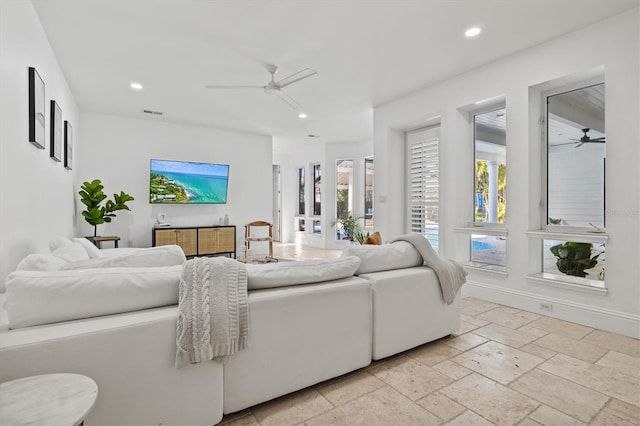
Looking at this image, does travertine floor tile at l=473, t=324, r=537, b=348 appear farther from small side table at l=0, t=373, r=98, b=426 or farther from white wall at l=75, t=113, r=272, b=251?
white wall at l=75, t=113, r=272, b=251

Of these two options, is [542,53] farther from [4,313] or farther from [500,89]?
[4,313]

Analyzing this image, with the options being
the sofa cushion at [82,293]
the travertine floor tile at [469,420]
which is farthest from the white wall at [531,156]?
the sofa cushion at [82,293]

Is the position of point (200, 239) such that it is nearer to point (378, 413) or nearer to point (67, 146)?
point (67, 146)

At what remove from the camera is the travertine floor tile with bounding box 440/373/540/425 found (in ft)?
5.36

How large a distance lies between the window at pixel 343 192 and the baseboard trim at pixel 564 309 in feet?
15.1

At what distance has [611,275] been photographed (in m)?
2.79

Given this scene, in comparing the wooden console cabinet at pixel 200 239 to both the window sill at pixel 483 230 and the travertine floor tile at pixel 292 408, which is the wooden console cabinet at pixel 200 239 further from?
the travertine floor tile at pixel 292 408

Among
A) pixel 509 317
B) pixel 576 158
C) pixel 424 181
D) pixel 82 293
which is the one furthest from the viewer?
pixel 424 181

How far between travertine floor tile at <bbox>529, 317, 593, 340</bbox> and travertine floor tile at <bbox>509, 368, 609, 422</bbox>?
3.06 ft

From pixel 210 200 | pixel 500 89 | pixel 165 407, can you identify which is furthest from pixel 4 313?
pixel 210 200

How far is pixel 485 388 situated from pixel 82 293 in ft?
6.97

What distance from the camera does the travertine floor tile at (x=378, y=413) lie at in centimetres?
157

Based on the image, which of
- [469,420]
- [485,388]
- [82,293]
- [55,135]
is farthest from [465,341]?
[55,135]

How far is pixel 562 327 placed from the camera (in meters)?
2.87
